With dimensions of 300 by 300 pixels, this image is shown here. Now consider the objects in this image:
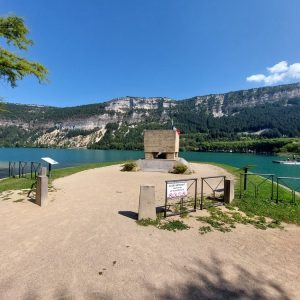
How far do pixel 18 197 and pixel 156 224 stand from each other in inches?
287

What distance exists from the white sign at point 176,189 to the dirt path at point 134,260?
1070 mm

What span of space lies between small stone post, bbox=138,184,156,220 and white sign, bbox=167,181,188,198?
0.89 metres

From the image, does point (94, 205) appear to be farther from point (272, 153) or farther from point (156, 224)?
point (272, 153)

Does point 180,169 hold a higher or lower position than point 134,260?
higher

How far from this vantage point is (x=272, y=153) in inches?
5413

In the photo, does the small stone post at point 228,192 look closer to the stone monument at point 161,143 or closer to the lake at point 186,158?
the stone monument at point 161,143

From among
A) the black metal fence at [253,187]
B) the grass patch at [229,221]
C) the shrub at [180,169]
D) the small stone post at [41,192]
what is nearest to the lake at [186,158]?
the shrub at [180,169]

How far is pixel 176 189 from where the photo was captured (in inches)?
391

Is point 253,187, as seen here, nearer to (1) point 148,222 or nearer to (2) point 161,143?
(1) point 148,222

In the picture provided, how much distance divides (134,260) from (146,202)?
3099 mm

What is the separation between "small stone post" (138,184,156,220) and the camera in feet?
29.7

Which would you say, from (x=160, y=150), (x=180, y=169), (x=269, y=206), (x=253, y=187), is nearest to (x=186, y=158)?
(x=160, y=150)

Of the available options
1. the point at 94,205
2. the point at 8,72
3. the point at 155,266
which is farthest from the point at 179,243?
the point at 8,72

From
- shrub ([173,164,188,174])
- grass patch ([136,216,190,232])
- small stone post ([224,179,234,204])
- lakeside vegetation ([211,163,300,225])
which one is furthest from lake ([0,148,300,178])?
lakeside vegetation ([211,163,300,225])
